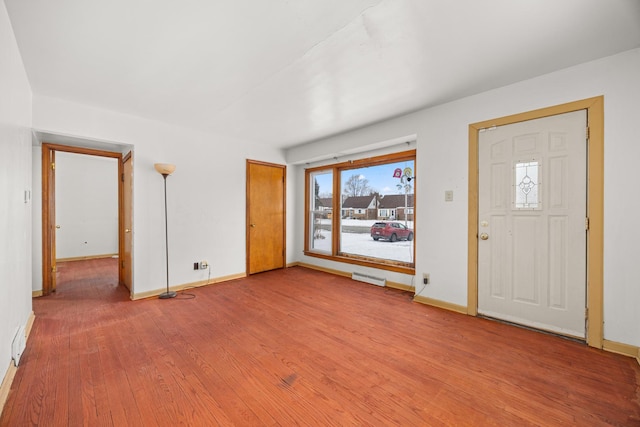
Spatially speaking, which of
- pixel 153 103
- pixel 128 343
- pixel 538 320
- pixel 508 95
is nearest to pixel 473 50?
pixel 508 95

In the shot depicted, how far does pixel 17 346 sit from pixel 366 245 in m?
4.25

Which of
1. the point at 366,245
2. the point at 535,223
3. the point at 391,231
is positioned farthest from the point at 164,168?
the point at 535,223

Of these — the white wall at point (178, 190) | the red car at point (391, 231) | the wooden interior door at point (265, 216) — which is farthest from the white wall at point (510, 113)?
the white wall at point (178, 190)

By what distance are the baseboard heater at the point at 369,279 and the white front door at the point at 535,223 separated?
4.93 ft

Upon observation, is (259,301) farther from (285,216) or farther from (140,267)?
(285,216)

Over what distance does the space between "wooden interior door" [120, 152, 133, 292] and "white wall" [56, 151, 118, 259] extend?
304 centimetres

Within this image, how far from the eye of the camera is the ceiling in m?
1.72

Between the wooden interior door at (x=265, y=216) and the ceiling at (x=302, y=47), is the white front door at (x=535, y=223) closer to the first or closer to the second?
the ceiling at (x=302, y=47)

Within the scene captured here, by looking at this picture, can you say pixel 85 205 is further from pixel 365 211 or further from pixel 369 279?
pixel 369 279

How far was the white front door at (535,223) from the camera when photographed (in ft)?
8.04

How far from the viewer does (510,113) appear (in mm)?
2779

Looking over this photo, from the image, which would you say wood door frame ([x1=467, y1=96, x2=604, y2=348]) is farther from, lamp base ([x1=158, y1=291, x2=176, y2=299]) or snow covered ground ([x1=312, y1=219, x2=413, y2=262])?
lamp base ([x1=158, y1=291, x2=176, y2=299])

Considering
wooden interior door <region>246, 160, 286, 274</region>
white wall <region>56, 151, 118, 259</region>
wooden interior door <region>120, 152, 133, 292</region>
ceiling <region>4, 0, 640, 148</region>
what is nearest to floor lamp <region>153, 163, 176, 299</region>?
wooden interior door <region>120, 152, 133, 292</region>

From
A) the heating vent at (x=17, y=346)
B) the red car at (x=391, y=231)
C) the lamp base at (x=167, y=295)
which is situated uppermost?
the red car at (x=391, y=231)
